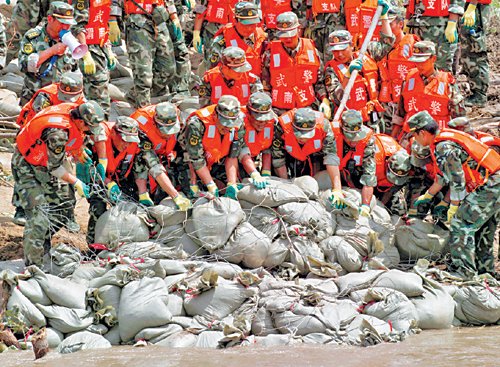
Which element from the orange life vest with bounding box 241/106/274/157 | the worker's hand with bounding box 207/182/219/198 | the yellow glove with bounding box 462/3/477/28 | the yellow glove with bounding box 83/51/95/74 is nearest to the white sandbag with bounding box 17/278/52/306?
the worker's hand with bounding box 207/182/219/198

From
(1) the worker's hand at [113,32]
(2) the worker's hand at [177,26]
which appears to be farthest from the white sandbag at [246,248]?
(1) the worker's hand at [113,32]

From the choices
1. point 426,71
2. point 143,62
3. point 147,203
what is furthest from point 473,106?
point 147,203

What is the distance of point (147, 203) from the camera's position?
22.4ft

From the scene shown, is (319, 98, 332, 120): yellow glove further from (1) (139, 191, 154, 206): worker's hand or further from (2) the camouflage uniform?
(1) (139, 191, 154, 206): worker's hand

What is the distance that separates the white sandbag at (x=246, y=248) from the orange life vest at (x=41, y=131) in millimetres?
1620

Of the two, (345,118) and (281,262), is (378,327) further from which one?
(345,118)

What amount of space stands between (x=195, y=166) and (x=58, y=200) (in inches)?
49.4

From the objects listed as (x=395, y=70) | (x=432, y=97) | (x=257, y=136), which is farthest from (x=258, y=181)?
(x=395, y=70)

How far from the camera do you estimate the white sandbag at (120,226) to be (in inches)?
255

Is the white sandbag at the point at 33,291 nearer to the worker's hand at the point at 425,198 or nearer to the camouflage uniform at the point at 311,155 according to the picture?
the camouflage uniform at the point at 311,155

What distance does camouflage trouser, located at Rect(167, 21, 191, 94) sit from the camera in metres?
8.62

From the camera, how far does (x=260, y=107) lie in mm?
6941

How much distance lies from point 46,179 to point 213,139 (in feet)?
5.00

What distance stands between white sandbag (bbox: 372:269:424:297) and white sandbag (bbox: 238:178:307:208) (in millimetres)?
1092
